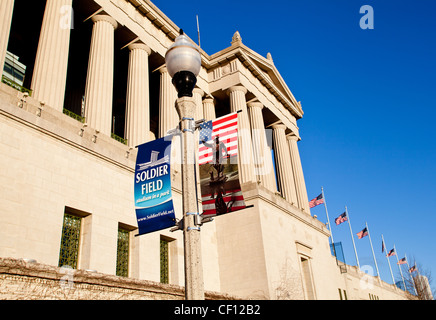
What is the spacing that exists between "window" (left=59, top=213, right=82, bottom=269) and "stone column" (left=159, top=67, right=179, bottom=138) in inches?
453

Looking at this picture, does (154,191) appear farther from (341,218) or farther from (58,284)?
(341,218)

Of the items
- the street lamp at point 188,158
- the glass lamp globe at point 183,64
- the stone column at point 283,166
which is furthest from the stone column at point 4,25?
the stone column at point 283,166

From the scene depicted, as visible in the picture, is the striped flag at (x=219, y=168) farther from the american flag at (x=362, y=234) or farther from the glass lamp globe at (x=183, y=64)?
the american flag at (x=362, y=234)

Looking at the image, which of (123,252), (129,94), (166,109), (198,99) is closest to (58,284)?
(123,252)

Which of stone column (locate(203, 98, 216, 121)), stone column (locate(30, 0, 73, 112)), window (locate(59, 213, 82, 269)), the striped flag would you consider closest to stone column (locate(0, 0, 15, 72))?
stone column (locate(30, 0, 73, 112))

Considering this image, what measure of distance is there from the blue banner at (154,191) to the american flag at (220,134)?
1.32 meters

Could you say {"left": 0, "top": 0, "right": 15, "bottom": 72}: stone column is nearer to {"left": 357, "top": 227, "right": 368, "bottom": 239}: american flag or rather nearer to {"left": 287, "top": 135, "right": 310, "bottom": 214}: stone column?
{"left": 287, "top": 135, "right": 310, "bottom": 214}: stone column

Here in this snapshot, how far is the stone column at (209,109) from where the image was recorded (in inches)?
1395

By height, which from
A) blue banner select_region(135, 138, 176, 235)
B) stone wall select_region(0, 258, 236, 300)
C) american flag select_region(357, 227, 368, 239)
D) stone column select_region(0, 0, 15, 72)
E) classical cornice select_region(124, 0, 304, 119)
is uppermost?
classical cornice select_region(124, 0, 304, 119)

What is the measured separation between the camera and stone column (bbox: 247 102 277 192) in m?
34.2

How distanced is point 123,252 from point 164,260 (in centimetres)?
340

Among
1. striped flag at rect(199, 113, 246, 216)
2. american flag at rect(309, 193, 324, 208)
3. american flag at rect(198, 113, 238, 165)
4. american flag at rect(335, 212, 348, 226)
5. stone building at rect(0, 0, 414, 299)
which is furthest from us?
american flag at rect(335, 212, 348, 226)

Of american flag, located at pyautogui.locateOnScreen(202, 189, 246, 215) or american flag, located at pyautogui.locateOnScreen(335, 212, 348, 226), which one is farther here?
american flag, located at pyautogui.locateOnScreen(335, 212, 348, 226)

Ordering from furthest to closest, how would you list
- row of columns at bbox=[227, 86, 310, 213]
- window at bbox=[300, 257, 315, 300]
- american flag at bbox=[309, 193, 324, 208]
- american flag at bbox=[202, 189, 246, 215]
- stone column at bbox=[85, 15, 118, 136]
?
american flag at bbox=[309, 193, 324, 208], row of columns at bbox=[227, 86, 310, 213], window at bbox=[300, 257, 315, 300], stone column at bbox=[85, 15, 118, 136], american flag at bbox=[202, 189, 246, 215]
